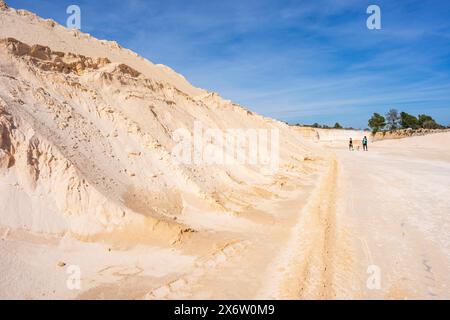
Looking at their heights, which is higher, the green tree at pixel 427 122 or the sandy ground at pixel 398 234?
the green tree at pixel 427 122

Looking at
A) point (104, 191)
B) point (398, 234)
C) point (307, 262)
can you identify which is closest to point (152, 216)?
point (104, 191)

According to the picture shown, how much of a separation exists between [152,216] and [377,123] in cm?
7077

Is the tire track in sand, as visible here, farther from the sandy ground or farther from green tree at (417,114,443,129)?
green tree at (417,114,443,129)

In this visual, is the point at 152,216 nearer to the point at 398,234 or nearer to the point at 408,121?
the point at 398,234

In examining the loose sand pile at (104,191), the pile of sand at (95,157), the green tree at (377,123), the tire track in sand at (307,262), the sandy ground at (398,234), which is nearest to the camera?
the tire track in sand at (307,262)

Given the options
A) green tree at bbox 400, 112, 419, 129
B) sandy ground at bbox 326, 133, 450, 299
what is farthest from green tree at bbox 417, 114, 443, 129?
sandy ground at bbox 326, 133, 450, 299

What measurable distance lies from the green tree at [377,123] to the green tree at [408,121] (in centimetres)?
448

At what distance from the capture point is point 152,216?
7.54 m

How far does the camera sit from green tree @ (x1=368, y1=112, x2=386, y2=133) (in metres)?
70.2

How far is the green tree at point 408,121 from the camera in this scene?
238 feet

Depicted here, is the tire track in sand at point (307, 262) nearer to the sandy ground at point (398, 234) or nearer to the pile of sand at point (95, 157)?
the sandy ground at point (398, 234)

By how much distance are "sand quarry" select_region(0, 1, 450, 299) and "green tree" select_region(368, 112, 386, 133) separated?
203ft

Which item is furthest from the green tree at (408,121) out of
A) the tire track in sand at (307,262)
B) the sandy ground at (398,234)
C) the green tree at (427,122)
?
the tire track in sand at (307,262)

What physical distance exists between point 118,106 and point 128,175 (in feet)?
10.8
